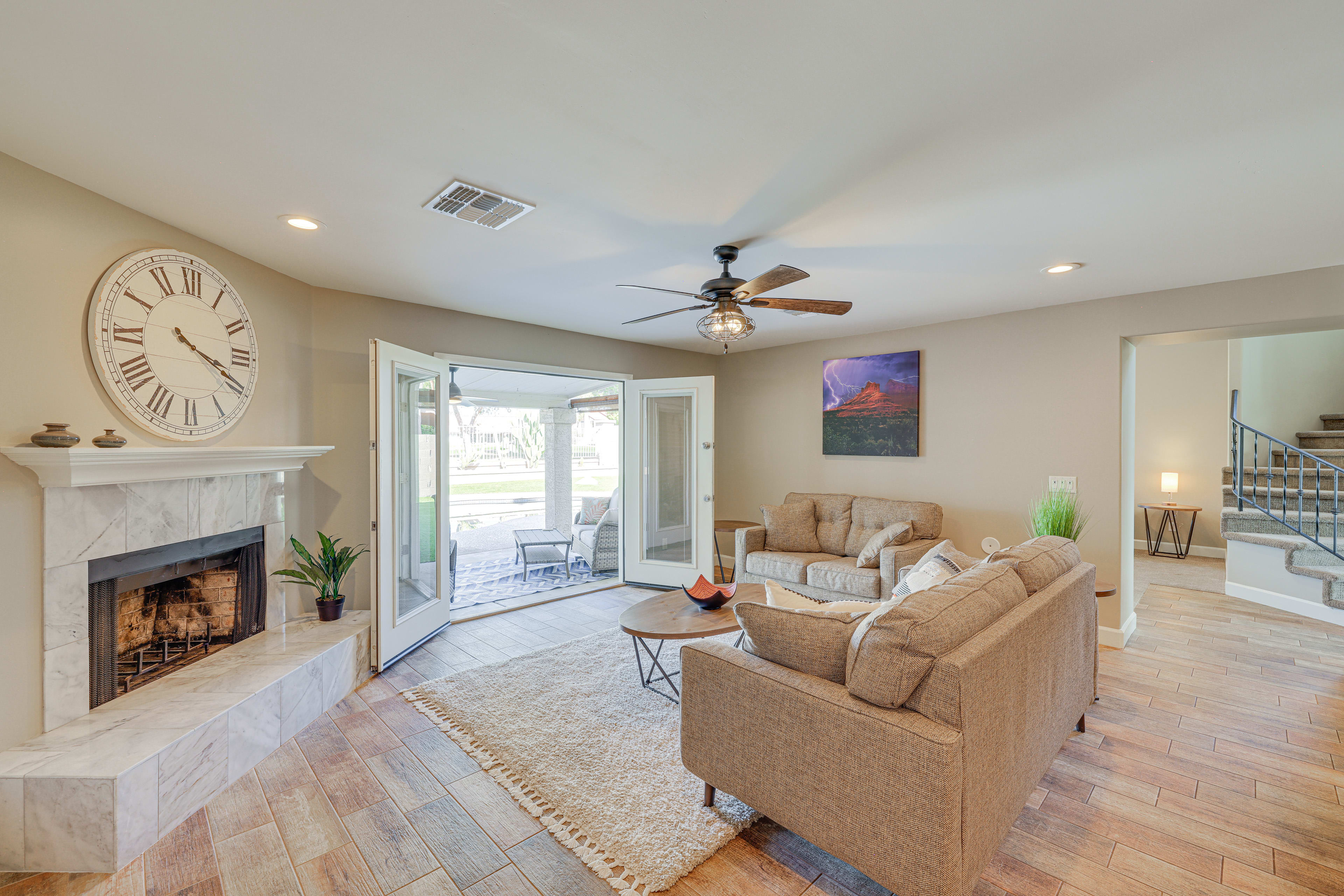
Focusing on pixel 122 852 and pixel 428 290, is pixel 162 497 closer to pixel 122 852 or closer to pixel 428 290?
pixel 122 852

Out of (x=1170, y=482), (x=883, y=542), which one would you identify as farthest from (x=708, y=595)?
(x=1170, y=482)

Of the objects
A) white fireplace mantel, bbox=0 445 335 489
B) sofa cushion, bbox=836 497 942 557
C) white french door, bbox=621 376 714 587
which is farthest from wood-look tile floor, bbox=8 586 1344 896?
white french door, bbox=621 376 714 587

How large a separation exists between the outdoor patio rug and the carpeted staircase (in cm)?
584

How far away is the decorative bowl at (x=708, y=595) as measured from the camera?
311 centimetres

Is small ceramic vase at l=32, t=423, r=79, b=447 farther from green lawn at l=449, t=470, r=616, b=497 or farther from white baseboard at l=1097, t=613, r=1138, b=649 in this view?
green lawn at l=449, t=470, r=616, b=497

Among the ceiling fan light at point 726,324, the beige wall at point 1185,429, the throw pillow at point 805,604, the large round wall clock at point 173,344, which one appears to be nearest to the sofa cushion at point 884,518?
the throw pillow at point 805,604

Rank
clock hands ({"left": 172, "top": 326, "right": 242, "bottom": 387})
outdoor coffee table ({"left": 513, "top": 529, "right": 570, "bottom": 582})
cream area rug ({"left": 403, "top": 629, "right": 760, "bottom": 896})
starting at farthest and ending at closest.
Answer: outdoor coffee table ({"left": 513, "top": 529, "right": 570, "bottom": 582}), clock hands ({"left": 172, "top": 326, "right": 242, "bottom": 387}), cream area rug ({"left": 403, "top": 629, "right": 760, "bottom": 896})

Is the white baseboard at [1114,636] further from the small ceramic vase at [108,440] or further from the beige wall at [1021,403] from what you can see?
the small ceramic vase at [108,440]

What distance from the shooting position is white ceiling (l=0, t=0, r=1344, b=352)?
4.50 feet

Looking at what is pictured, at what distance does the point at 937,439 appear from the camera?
4.82 m

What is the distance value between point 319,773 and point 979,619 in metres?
2.72

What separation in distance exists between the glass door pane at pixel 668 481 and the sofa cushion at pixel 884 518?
4.78ft

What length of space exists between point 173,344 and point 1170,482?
922cm

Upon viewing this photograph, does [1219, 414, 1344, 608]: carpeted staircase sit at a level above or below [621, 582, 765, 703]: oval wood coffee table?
above
